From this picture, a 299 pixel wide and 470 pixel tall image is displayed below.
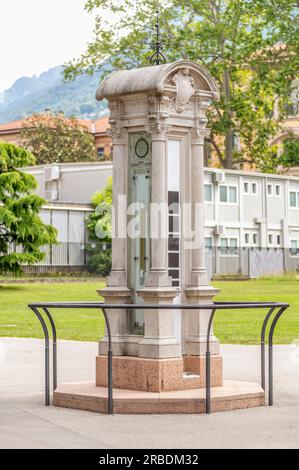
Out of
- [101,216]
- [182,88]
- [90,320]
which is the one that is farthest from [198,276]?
[101,216]

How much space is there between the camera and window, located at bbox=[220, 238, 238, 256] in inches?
2538

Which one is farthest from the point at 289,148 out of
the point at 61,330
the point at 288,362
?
the point at 288,362

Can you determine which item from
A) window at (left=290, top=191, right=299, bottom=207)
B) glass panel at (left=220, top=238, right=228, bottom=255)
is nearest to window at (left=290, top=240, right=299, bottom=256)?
window at (left=290, top=191, right=299, bottom=207)

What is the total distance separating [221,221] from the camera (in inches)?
2621

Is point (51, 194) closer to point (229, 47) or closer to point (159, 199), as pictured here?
point (229, 47)

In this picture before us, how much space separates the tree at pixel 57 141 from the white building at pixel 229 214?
1801cm

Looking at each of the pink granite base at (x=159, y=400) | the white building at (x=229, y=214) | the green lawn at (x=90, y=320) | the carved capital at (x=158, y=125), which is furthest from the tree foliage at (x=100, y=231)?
the pink granite base at (x=159, y=400)

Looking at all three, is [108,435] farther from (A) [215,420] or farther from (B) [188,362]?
(B) [188,362]

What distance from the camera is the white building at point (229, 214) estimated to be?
211 ft

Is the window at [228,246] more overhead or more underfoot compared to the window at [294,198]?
more underfoot

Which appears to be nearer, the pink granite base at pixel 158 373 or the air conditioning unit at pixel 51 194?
the pink granite base at pixel 158 373

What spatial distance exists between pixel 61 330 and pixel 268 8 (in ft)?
111

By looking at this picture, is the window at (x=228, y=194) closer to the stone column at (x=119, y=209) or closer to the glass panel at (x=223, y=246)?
the glass panel at (x=223, y=246)
